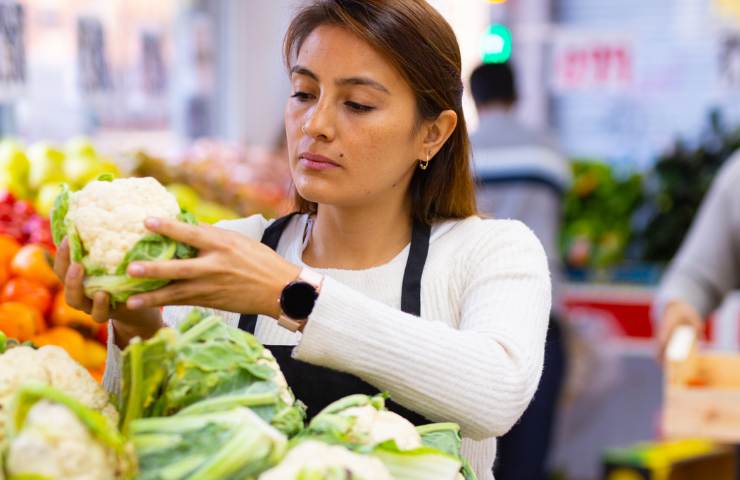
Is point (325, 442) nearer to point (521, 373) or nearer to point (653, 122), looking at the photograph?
point (521, 373)

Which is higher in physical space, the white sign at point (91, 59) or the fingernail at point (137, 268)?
the fingernail at point (137, 268)

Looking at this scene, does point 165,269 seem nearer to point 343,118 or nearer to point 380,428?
point 380,428

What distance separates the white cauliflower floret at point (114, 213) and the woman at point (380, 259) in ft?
0.14

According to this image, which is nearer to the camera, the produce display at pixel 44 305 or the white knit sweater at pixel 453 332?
the white knit sweater at pixel 453 332

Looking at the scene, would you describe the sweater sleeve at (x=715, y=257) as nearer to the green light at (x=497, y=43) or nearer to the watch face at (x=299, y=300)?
the watch face at (x=299, y=300)

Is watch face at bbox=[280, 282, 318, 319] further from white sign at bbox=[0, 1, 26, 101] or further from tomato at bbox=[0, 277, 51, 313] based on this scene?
white sign at bbox=[0, 1, 26, 101]

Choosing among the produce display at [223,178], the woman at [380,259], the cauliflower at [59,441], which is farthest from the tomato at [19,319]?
the cauliflower at [59,441]

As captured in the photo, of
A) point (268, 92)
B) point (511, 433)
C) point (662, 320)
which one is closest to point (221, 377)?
point (662, 320)

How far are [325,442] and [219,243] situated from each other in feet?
1.02

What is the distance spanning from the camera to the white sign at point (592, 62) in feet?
21.0

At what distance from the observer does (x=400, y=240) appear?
2025 mm

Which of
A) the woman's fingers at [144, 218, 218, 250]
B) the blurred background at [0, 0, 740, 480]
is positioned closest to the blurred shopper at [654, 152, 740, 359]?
the blurred background at [0, 0, 740, 480]

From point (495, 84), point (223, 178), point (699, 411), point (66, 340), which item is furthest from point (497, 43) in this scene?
point (66, 340)

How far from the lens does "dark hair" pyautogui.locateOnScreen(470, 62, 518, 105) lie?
4.70m
